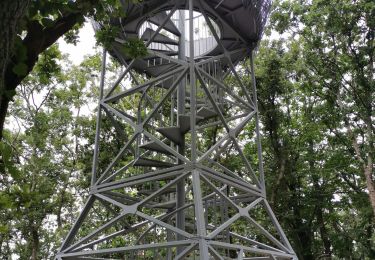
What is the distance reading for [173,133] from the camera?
33.2 ft

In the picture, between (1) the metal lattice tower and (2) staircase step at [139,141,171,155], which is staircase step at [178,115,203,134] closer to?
(1) the metal lattice tower

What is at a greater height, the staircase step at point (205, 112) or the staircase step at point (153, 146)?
→ the staircase step at point (205, 112)

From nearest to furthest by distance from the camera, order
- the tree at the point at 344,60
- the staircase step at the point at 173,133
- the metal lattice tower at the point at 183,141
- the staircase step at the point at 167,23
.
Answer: the metal lattice tower at the point at 183,141 < the staircase step at the point at 173,133 < the staircase step at the point at 167,23 < the tree at the point at 344,60

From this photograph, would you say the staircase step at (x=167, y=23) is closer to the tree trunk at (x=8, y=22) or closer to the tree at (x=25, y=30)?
the tree at (x=25, y=30)

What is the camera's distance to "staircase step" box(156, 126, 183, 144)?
9758 millimetres

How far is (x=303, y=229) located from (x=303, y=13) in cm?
895

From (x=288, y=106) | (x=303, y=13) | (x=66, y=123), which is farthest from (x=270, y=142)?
(x=66, y=123)

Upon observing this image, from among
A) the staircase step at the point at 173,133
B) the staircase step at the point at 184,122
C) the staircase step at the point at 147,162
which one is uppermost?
the staircase step at the point at 184,122

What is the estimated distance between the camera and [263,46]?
18453mm

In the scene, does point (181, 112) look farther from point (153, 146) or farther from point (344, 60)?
point (344, 60)

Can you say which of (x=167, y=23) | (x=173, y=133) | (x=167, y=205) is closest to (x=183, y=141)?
(x=173, y=133)

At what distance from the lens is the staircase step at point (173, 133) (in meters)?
9.76

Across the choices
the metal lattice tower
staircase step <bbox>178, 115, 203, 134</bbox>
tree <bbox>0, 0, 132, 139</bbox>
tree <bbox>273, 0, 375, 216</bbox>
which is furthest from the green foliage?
tree <bbox>0, 0, 132, 139</bbox>

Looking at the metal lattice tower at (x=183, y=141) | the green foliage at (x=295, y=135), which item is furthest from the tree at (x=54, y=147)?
the metal lattice tower at (x=183, y=141)
